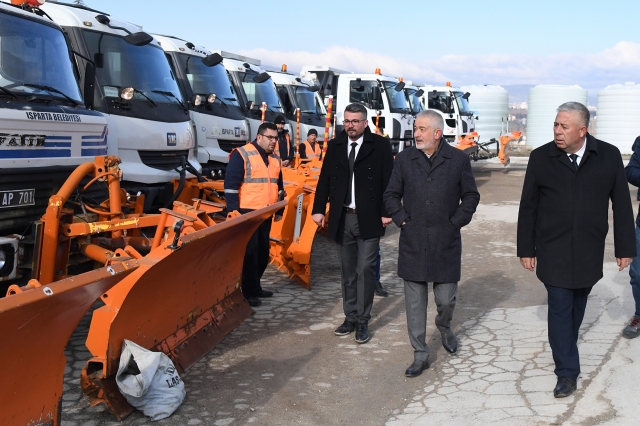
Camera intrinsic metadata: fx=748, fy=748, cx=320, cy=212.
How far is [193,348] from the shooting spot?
5.20 metres

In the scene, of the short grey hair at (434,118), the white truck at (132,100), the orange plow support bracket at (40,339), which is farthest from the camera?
the white truck at (132,100)

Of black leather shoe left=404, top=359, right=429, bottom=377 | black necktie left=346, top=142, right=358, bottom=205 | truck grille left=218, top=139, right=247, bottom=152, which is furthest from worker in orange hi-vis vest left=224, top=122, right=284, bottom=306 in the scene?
truck grille left=218, top=139, right=247, bottom=152

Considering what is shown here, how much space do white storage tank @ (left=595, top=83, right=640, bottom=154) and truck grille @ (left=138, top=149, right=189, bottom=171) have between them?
27.7 metres

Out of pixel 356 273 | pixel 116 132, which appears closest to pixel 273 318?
pixel 356 273

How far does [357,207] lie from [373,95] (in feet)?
45.2

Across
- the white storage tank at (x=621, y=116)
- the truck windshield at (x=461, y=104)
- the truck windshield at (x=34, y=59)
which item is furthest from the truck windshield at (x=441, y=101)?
the truck windshield at (x=34, y=59)

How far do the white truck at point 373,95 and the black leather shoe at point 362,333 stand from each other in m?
13.5

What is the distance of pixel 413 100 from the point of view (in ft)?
71.9

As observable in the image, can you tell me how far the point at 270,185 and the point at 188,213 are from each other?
5.57 feet

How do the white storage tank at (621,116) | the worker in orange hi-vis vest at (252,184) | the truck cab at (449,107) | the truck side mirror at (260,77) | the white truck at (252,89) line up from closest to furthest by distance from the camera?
the worker in orange hi-vis vest at (252,184)
the white truck at (252,89)
the truck side mirror at (260,77)
the truck cab at (449,107)
the white storage tank at (621,116)

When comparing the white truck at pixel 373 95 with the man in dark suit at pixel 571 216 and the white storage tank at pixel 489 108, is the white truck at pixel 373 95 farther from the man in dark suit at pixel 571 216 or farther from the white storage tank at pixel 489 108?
the man in dark suit at pixel 571 216

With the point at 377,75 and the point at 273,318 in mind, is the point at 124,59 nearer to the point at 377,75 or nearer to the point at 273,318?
the point at 273,318

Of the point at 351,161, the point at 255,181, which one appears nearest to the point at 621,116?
the point at 255,181

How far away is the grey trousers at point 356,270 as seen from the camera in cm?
580
